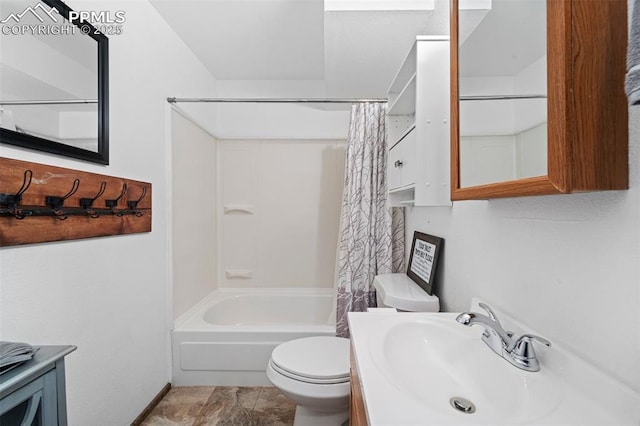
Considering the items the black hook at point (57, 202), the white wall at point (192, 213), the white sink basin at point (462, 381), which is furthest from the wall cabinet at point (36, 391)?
the white wall at point (192, 213)

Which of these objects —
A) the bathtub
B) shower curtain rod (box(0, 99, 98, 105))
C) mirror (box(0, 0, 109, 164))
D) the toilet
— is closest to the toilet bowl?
the toilet

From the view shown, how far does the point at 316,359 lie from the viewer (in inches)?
56.7

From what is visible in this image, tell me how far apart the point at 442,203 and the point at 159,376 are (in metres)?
1.97

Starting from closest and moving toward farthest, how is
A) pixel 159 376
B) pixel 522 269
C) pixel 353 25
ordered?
pixel 522 269 < pixel 353 25 < pixel 159 376

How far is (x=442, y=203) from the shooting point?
4.26 ft

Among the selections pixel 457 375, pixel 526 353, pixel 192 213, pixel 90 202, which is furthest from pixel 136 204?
pixel 526 353

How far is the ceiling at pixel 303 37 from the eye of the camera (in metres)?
1.53

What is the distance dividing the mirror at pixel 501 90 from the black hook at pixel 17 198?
4.83 feet

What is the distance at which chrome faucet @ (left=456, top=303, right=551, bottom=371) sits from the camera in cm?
73

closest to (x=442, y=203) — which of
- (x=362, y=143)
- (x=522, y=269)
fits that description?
(x=522, y=269)

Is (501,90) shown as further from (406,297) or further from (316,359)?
(316,359)

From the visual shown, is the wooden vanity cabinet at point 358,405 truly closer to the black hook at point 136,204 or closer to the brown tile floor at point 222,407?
the brown tile floor at point 222,407

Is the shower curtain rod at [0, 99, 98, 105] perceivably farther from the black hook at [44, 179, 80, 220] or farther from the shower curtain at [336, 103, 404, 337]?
the shower curtain at [336, 103, 404, 337]

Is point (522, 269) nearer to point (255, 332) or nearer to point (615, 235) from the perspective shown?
point (615, 235)
